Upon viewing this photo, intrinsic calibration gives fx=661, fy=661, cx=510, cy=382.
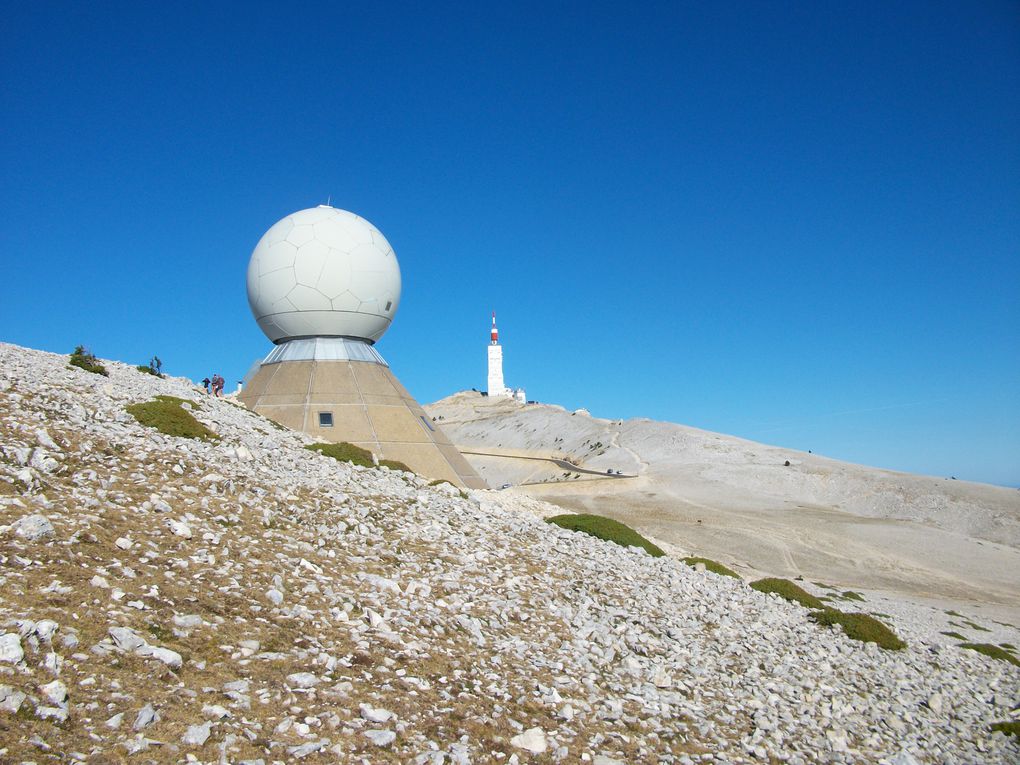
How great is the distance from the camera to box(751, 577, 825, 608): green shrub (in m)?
19.3

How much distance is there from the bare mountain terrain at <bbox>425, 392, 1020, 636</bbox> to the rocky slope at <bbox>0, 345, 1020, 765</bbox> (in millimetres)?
13430

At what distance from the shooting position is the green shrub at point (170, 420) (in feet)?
58.7

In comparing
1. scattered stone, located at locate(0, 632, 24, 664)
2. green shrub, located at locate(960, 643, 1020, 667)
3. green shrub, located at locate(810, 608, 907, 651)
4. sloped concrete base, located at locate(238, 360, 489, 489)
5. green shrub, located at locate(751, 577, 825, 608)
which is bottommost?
green shrub, located at locate(960, 643, 1020, 667)

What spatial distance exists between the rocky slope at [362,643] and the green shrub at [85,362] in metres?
7.37

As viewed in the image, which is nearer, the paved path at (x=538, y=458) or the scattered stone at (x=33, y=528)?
the scattered stone at (x=33, y=528)

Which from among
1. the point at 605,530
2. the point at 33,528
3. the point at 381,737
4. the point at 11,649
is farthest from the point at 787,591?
the point at 11,649

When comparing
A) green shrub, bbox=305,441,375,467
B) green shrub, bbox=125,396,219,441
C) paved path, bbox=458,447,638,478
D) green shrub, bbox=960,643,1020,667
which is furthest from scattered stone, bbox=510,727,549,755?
paved path, bbox=458,447,638,478

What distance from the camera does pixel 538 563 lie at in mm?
15305

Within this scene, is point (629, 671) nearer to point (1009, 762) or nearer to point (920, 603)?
point (1009, 762)

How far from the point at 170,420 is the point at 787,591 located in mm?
18586

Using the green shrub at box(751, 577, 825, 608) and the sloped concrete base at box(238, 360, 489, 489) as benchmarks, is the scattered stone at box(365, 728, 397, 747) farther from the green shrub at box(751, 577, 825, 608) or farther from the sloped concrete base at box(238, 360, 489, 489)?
the sloped concrete base at box(238, 360, 489, 489)


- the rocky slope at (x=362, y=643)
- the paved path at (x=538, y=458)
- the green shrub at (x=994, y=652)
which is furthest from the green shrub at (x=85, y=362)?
the paved path at (x=538, y=458)

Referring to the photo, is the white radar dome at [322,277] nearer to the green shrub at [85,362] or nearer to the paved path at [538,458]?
the green shrub at [85,362]

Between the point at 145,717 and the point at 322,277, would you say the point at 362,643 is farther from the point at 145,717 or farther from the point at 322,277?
the point at 322,277
